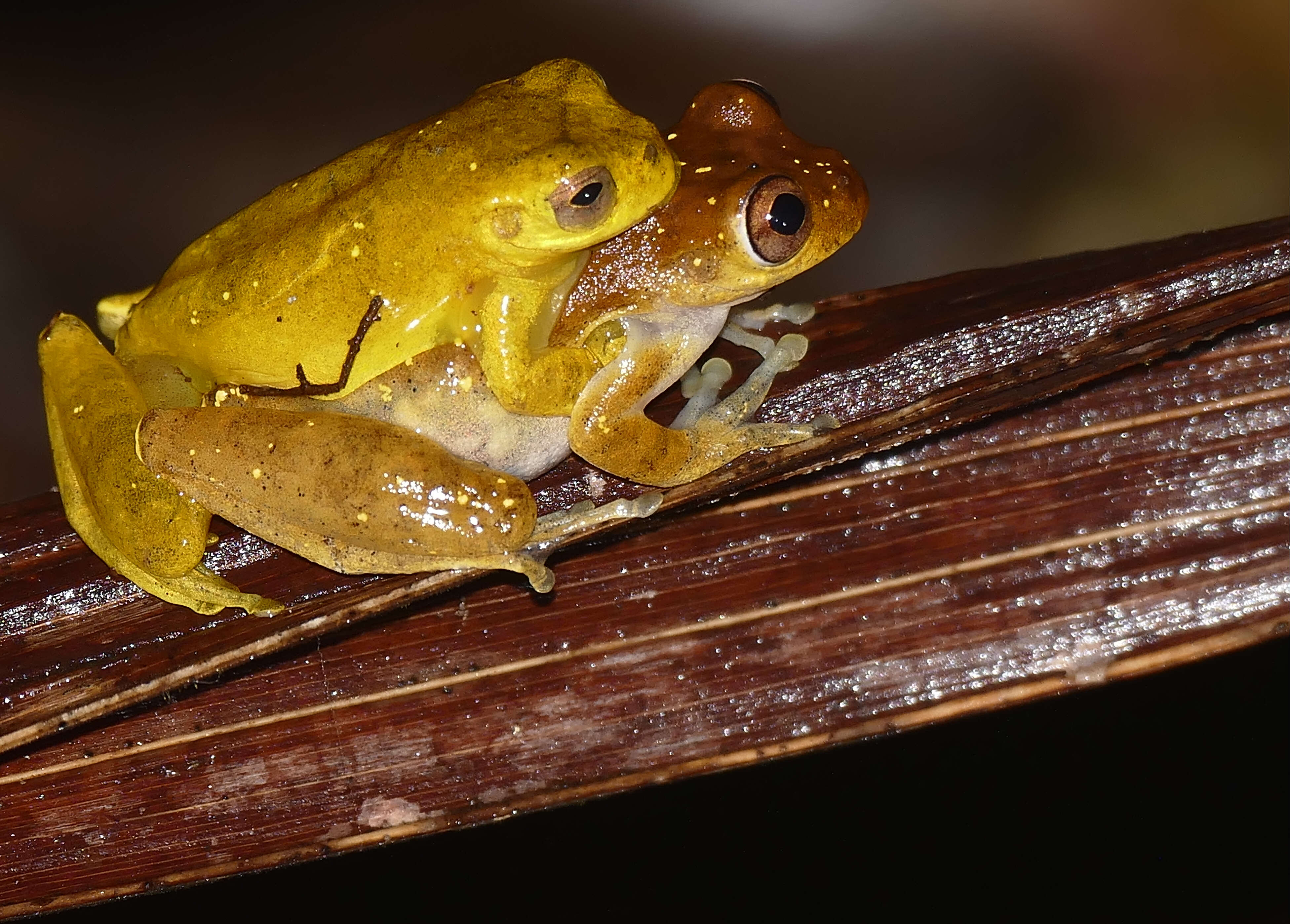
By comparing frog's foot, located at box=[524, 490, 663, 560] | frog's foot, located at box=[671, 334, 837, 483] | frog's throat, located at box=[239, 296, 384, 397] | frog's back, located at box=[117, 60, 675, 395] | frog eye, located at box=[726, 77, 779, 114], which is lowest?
frog's foot, located at box=[524, 490, 663, 560]

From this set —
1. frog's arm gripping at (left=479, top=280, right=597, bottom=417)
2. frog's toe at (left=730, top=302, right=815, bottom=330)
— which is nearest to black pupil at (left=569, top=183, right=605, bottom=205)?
frog's arm gripping at (left=479, top=280, right=597, bottom=417)

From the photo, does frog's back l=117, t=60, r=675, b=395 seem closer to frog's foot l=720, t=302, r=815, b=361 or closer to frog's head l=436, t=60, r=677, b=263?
frog's head l=436, t=60, r=677, b=263

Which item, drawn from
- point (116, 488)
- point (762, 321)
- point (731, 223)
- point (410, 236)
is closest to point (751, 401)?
point (762, 321)

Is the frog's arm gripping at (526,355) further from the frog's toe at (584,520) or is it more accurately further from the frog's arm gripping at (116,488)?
the frog's arm gripping at (116,488)

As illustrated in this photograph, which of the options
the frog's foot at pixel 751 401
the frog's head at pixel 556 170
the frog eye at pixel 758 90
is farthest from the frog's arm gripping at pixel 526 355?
the frog eye at pixel 758 90

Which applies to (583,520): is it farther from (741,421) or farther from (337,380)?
(337,380)

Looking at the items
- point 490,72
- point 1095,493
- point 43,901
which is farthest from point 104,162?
point 1095,493

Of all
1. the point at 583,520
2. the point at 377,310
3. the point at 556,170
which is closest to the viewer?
the point at 556,170
